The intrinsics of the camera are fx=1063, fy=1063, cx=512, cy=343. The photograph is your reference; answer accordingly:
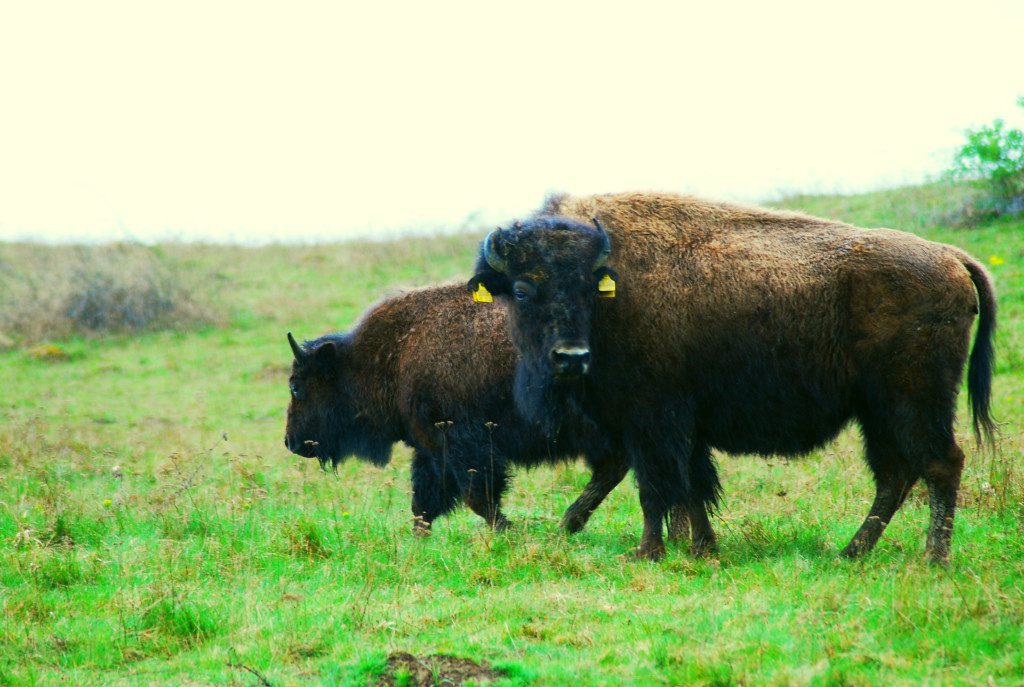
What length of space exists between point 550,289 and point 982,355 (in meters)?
2.74

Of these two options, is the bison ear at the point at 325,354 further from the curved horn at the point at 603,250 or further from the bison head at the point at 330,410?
the curved horn at the point at 603,250

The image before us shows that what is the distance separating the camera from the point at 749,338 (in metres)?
6.67

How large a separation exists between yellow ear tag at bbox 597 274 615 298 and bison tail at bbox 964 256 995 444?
2.18 m

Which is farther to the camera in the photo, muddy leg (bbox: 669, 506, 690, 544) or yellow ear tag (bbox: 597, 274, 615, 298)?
muddy leg (bbox: 669, 506, 690, 544)

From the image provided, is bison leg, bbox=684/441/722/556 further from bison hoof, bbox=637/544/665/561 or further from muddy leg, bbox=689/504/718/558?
bison hoof, bbox=637/544/665/561

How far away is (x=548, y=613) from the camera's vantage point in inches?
214

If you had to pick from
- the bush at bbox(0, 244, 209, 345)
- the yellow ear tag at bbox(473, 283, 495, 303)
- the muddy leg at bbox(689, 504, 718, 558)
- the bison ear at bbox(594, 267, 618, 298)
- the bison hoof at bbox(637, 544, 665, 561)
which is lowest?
the bison hoof at bbox(637, 544, 665, 561)

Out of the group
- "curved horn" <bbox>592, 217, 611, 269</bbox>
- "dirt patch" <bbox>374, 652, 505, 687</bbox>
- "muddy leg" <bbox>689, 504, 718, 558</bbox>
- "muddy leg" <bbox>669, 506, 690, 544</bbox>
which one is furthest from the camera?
"muddy leg" <bbox>669, 506, 690, 544</bbox>

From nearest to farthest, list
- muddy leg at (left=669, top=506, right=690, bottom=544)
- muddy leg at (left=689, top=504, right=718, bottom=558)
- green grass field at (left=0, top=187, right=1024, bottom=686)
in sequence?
1. green grass field at (left=0, top=187, right=1024, bottom=686)
2. muddy leg at (left=689, top=504, right=718, bottom=558)
3. muddy leg at (left=669, top=506, right=690, bottom=544)

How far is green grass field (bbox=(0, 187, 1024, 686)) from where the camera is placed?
4.70 m

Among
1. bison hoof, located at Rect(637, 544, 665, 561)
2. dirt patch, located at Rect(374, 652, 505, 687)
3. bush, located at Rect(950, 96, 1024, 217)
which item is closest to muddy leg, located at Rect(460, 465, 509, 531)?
A: bison hoof, located at Rect(637, 544, 665, 561)

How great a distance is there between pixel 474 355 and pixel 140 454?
5245 millimetres

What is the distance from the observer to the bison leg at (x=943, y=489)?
631 cm

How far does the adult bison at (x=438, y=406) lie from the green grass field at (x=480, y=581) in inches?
13.6
